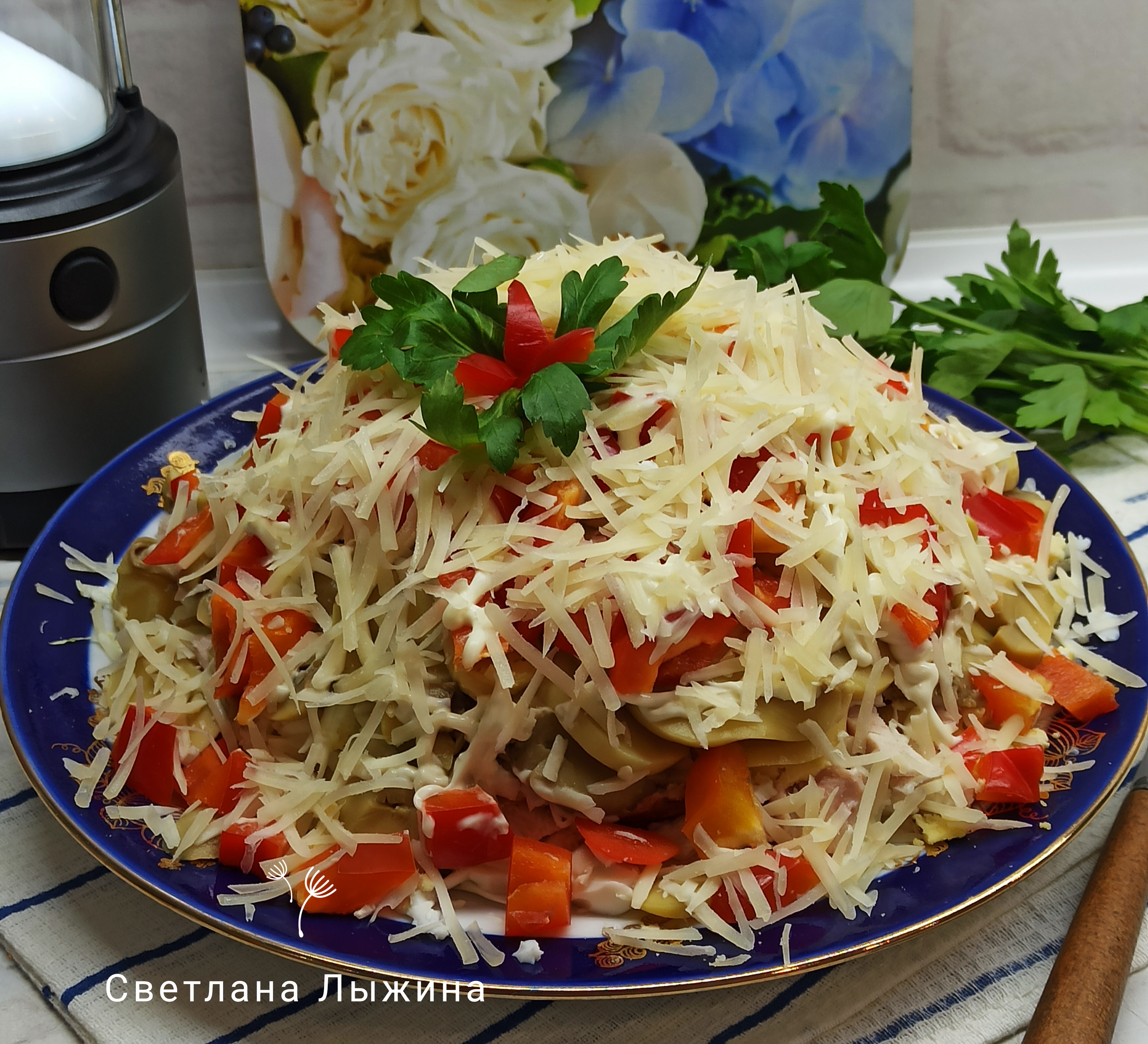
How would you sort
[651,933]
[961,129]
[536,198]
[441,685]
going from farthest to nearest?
[961,129]
[536,198]
[441,685]
[651,933]

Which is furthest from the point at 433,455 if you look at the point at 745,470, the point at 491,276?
the point at 745,470

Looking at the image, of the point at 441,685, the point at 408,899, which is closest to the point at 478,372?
the point at 441,685

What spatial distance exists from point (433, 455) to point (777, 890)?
1.94 ft

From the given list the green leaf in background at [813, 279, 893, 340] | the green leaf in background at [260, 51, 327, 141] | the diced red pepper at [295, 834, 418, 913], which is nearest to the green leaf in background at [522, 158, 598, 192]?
the green leaf in background at [260, 51, 327, 141]

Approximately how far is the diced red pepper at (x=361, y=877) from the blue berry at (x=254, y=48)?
167cm

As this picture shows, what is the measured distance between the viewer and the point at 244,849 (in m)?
1.27

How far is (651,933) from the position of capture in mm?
1201

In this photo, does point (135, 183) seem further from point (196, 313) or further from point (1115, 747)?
point (1115, 747)

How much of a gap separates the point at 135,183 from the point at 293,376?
549 millimetres

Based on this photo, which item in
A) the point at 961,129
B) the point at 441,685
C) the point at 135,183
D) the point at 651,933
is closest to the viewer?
the point at 651,933

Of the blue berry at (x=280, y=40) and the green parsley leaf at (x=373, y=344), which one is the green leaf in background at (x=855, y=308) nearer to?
the green parsley leaf at (x=373, y=344)

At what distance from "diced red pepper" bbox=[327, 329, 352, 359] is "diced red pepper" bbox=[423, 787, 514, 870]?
0.66m

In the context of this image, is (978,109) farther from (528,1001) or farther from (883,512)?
(528,1001)

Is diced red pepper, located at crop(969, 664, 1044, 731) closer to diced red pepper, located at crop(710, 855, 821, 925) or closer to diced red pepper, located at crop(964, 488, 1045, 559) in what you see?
diced red pepper, located at crop(964, 488, 1045, 559)
